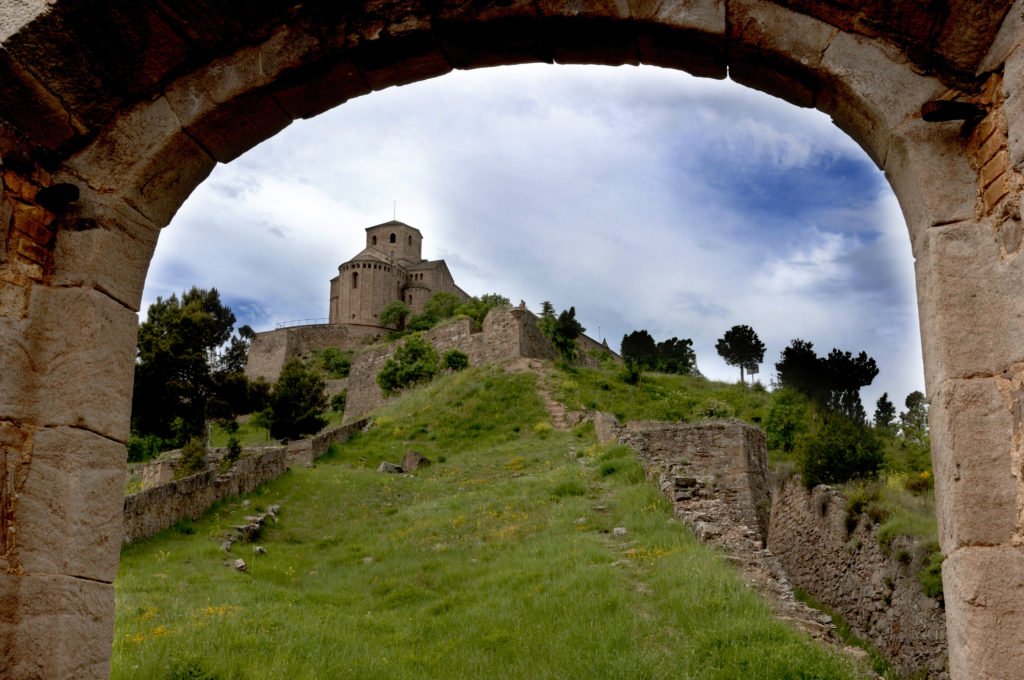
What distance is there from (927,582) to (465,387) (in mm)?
22018

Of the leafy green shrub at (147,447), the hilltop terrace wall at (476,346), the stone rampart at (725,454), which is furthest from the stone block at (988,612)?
the hilltop terrace wall at (476,346)

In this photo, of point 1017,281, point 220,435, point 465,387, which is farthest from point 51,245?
point 220,435

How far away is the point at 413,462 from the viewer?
22.7 metres

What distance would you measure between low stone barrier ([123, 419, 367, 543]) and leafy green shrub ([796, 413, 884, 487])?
1131 centimetres


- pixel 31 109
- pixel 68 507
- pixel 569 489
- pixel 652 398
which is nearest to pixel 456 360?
pixel 652 398

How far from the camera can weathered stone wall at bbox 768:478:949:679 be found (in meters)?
11.2

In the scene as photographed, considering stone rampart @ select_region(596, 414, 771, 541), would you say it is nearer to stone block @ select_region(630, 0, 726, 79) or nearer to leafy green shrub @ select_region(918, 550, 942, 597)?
leafy green shrub @ select_region(918, 550, 942, 597)

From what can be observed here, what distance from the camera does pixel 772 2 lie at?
371 centimetres

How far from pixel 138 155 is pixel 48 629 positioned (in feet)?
7.13

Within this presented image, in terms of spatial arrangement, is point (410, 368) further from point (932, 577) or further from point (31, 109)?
point (31, 109)

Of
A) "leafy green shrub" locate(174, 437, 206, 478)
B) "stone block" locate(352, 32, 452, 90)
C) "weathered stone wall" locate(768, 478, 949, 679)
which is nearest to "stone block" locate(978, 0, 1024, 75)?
"stone block" locate(352, 32, 452, 90)

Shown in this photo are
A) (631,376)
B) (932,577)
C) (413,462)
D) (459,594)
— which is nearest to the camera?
(459,594)

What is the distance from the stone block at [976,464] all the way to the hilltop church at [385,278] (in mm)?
65408

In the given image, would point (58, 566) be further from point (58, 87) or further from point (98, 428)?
point (58, 87)
